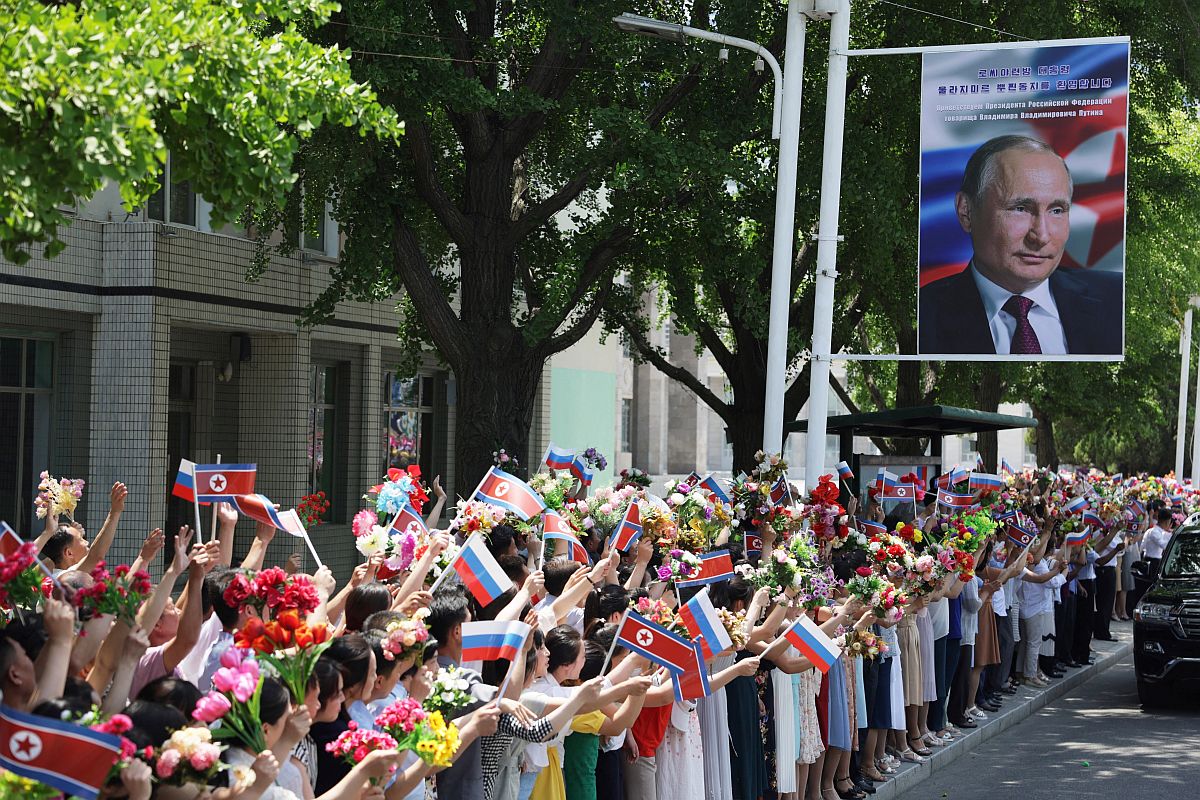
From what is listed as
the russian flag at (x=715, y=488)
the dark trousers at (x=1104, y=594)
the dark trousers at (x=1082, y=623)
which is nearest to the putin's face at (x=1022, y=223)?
the russian flag at (x=715, y=488)

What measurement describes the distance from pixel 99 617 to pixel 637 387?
4645cm

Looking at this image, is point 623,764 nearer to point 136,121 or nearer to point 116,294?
point 136,121

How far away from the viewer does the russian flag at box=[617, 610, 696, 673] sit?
682cm

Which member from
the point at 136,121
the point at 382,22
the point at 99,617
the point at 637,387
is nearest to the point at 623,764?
the point at 99,617

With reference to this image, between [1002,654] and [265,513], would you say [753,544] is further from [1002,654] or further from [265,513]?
[1002,654]

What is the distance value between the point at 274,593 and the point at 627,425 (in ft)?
151

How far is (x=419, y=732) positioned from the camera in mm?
4914

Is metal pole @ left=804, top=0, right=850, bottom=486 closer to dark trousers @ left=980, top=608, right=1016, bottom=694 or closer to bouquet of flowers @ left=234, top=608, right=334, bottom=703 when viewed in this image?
dark trousers @ left=980, top=608, right=1016, bottom=694

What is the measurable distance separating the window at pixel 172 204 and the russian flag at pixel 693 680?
1139cm

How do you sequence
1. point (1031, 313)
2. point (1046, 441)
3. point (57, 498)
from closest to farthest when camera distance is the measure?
point (57, 498) < point (1031, 313) < point (1046, 441)

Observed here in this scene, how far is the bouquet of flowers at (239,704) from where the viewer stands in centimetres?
459

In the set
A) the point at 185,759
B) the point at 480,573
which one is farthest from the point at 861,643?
the point at 185,759

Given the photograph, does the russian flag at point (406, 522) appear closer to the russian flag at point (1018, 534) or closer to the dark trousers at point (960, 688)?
the dark trousers at point (960, 688)

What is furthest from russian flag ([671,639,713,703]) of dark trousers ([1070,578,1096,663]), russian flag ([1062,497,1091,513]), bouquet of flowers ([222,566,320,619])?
dark trousers ([1070,578,1096,663])
